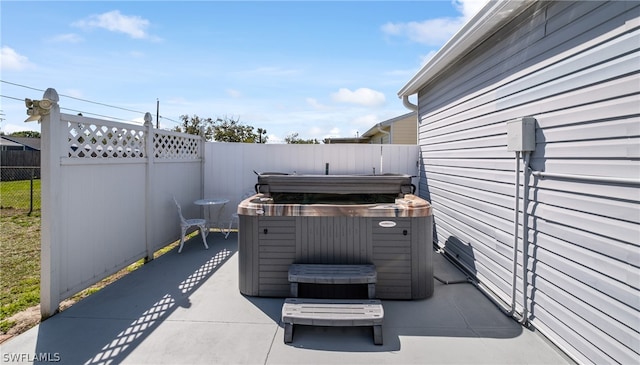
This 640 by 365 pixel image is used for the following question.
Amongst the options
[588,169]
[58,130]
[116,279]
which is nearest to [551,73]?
[588,169]

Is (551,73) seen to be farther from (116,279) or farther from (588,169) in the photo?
(116,279)

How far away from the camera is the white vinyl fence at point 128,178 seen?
2.70 metres

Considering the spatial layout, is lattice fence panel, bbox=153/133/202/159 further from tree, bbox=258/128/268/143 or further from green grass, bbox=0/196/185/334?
tree, bbox=258/128/268/143

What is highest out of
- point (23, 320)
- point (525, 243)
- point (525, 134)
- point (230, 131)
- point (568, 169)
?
point (230, 131)

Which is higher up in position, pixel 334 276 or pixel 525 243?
pixel 525 243

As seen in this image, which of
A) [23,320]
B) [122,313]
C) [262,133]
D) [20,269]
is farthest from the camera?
[262,133]

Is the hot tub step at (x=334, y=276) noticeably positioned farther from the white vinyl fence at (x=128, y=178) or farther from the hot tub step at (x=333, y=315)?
the white vinyl fence at (x=128, y=178)

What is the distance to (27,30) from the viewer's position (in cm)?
510

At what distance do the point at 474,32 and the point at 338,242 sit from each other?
249 centimetres

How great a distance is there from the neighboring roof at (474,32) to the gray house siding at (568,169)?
3.7 inches

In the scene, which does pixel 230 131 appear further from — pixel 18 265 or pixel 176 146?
pixel 18 265

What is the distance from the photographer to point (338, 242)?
304cm

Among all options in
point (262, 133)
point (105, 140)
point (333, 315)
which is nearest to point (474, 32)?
point (333, 315)

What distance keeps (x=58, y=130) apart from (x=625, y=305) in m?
4.30
